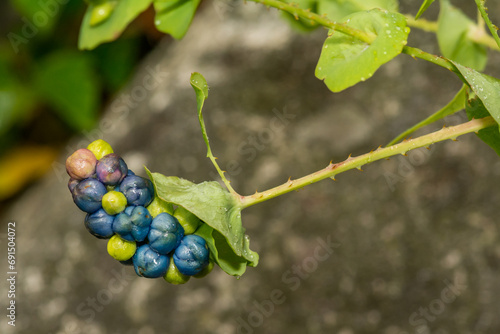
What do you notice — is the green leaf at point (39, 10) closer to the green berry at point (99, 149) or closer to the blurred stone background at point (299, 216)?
the blurred stone background at point (299, 216)

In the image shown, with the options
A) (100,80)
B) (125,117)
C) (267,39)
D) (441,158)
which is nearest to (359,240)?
(441,158)

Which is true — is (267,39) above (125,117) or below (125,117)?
above

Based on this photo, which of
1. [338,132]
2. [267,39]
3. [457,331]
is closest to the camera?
Result: [457,331]

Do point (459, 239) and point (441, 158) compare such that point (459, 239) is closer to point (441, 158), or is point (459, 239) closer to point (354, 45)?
point (441, 158)

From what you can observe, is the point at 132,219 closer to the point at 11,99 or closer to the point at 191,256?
the point at 191,256

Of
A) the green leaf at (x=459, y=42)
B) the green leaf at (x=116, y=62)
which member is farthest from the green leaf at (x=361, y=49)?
the green leaf at (x=116, y=62)

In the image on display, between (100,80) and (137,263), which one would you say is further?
(100,80)
